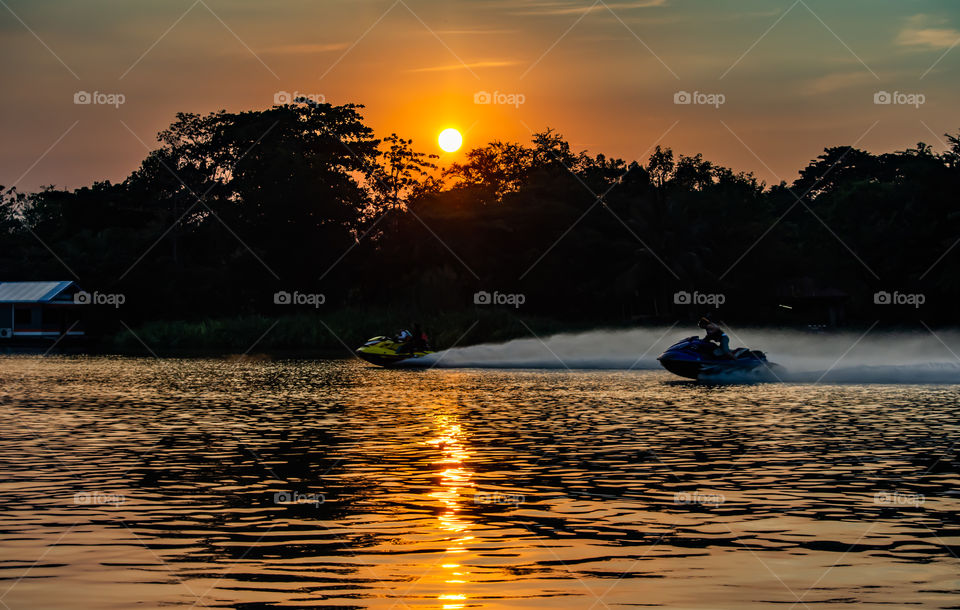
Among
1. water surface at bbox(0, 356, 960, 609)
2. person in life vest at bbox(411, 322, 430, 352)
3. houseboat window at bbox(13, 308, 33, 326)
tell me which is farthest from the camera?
houseboat window at bbox(13, 308, 33, 326)

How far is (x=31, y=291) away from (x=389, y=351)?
155 feet

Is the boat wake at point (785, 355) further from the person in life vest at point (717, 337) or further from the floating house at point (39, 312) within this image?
the floating house at point (39, 312)

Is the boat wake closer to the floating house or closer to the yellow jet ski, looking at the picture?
the yellow jet ski

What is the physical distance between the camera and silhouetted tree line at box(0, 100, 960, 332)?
224 ft

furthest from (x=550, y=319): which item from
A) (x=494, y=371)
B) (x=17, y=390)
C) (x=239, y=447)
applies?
(x=239, y=447)

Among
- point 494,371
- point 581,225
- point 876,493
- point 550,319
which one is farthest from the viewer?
point 581,225

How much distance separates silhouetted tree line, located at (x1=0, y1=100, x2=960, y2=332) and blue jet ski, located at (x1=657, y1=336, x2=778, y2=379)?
26.7 meters

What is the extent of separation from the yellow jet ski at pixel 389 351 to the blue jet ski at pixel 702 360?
13376mm

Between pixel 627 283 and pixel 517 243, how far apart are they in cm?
1006

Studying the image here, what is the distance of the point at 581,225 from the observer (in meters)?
75.8

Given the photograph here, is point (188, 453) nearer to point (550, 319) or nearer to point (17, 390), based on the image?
point (17, 390)

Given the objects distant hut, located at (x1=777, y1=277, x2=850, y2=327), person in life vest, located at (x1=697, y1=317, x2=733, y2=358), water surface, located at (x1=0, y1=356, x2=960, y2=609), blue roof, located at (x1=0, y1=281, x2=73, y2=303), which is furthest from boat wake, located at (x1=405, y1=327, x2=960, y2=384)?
blue roof, located at (x1=0, y1=281, x2=73, y2=303)

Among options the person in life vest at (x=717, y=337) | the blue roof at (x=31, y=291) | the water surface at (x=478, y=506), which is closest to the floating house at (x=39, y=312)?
the blue roof at (x=31, y=291)

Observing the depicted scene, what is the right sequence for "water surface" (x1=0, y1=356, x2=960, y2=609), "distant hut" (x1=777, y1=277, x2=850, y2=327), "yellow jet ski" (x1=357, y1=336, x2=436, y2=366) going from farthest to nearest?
"distant hut" (x1=777, y1=277, x2=850, y2=327) → "yellow jet ski" (x1=357, y1=336, x2=436, y2=366) → "water surface" (x1=0, y1=356, x2=960, y2=609)
